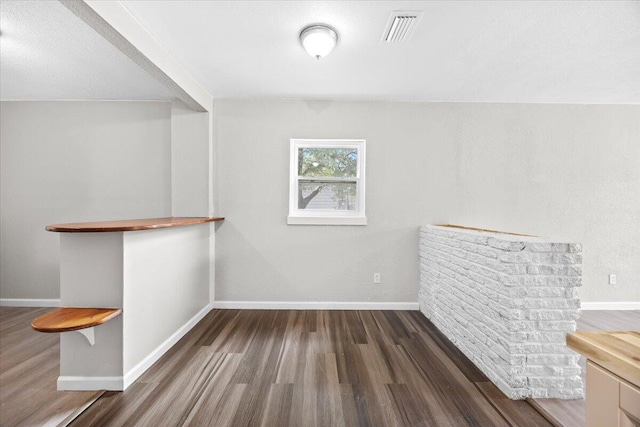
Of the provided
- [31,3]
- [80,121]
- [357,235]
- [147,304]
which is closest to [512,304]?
[357,235]

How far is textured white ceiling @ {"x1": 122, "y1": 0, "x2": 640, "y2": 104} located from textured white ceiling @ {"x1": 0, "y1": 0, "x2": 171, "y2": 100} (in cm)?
59

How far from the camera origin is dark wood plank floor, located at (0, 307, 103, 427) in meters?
1.71

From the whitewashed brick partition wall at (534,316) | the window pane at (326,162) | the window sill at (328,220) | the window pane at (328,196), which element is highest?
the window pane at (326,162)

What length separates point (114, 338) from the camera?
6.44ft

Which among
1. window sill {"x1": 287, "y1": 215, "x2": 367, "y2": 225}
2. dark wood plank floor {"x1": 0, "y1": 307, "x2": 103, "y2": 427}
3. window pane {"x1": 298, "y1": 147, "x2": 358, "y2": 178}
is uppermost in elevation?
window pane {"x1": 298, "y1": 147, "x2": 358, "y2": 178}

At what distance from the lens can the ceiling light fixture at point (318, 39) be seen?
2129 mm

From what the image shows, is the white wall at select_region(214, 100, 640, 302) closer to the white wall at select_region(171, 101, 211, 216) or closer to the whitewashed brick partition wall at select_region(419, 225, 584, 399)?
the white wall at select_region(171, 101, 211, 216)

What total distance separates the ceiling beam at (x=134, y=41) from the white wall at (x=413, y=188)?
2.53ft

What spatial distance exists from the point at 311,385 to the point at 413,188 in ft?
8.30

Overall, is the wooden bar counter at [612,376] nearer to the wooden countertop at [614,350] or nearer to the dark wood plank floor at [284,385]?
the wooden countertop at [614,350]

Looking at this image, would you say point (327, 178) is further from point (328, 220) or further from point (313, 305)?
point (313, 305)

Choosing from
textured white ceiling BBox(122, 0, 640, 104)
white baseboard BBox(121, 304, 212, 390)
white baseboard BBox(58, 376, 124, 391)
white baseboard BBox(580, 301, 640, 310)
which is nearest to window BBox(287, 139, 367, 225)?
textured white ceiling BBox(122, 0, 640, 104)

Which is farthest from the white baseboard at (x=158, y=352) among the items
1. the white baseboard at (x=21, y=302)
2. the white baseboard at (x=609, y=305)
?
the white baseboard at (x=609, y=305)

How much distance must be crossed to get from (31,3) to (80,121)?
2008 millimetres
